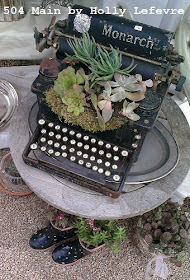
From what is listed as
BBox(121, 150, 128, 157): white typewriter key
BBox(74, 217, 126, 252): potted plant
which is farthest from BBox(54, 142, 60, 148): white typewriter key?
BBox(74, 217, 126, 252): potted plant

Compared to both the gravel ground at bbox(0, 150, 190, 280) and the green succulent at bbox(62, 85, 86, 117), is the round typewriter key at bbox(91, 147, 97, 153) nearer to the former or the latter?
the green succulent at bbox(62, 85, 86, 117)

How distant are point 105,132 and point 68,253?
95cm

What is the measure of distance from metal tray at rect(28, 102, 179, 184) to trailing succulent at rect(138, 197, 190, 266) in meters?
0.38

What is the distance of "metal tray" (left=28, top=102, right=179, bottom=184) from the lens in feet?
5.96

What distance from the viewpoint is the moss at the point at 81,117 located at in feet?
5.51

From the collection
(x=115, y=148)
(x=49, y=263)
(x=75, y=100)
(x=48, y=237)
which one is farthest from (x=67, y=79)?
(x=49, y=263)

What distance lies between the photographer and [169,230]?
209cm

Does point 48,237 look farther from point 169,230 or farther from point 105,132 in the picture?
point 105,132

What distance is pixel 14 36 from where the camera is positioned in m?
2.77

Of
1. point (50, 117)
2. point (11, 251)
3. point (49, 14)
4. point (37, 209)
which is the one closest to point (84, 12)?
point (50, 117)

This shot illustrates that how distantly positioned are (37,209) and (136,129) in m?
1.17

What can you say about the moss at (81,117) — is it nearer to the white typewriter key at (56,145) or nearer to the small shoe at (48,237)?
the white typewriter key at (56,145)

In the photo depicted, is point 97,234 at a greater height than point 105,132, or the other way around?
point 105,132

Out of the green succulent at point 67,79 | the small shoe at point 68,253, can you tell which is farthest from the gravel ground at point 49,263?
the green succulent at point 67,79
